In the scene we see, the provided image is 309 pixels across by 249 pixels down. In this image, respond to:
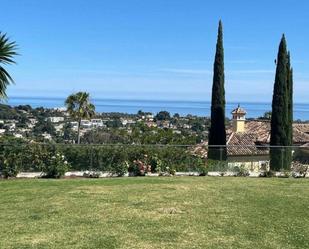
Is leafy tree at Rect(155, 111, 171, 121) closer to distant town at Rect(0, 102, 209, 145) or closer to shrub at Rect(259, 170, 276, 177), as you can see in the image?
distant town at Rect(0, 102, 209, 145)

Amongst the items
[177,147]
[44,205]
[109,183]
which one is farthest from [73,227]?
[177,147]

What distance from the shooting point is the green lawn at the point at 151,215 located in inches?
355

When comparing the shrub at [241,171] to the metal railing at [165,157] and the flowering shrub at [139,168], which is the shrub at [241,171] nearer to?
the metal railing at [165,157]

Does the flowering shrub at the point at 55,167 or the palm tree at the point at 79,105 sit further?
the palm tree at the point at 79,105

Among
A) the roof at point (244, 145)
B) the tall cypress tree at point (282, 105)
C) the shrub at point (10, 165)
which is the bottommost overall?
the shrub at point (10, 165)

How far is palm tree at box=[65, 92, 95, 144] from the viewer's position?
50.8 m

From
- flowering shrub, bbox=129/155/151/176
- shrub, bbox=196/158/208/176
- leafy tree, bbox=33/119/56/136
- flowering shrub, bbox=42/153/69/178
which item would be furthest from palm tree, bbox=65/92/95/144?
flowering shrub, bbox=42/153/69/178

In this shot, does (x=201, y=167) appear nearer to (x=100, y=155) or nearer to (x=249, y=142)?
(x=100, y=155)

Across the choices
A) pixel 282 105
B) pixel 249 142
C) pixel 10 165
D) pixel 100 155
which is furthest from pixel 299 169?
pixel 249 142

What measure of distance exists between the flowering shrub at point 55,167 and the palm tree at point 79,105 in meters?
32.6

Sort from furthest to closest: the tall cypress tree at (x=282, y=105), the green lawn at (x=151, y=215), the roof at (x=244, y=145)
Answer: the tall cypress tree at (x=282, y=105) < the roof at (x=244, y=145) < the green lawn at (x=151, y=215)

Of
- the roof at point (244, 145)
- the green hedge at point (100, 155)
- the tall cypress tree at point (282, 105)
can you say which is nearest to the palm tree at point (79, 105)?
the roof at point (244, 145)

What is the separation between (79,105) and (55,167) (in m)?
33.9

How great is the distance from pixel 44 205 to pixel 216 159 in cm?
1134
